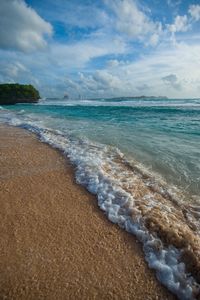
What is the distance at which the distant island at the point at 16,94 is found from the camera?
7770 centimetres

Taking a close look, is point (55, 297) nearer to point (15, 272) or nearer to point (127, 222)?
point (15, 272)

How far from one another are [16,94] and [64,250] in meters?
86.5

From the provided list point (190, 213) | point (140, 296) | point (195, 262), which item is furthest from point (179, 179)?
point (140, 296)

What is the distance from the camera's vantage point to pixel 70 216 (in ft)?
11.3

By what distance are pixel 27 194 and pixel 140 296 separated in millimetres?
2698

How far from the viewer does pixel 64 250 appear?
108 inches

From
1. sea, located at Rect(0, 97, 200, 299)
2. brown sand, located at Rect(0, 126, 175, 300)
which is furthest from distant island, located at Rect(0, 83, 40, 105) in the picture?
brown sand, located at Rect(0, 126, 175, 300)

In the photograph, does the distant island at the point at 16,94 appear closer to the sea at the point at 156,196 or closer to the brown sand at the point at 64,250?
the sea at the point at 156,196

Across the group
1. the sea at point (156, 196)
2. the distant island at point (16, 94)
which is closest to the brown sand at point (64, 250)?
the sea at point (156, 196)

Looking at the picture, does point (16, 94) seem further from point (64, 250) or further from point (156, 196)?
point (64, 250)

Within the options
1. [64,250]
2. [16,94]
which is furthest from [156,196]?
[16,94]

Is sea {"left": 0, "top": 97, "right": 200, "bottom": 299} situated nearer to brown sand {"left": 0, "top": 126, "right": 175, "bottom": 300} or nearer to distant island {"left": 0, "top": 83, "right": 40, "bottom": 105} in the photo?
brown sand {"left": 0, "top": 126, "right": 175, "bottom": 300}

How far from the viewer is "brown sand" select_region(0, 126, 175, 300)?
7.47 ft

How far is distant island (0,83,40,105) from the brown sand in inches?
3218
